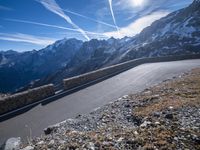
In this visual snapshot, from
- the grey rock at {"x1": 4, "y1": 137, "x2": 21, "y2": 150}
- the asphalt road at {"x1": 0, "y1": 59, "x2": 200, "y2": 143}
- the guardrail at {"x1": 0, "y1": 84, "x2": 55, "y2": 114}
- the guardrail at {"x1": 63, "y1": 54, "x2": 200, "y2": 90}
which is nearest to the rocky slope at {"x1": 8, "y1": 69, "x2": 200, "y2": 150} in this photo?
the grey rock at {"x1": 4, "y1": 137, "x2": 21, "y2": 150}

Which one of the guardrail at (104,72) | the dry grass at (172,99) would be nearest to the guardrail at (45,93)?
the guardrail at (104,72)

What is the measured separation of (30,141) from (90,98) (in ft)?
21.2

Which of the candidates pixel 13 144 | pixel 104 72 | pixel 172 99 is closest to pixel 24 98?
pixel 13 144

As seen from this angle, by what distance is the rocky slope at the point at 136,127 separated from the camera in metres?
6.11

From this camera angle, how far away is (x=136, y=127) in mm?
7473

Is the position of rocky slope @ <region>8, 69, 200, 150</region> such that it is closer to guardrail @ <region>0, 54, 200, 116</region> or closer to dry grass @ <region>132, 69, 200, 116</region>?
dry grass @ <region>132, 69, 200, 116</region>

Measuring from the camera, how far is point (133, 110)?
9617 millimetres

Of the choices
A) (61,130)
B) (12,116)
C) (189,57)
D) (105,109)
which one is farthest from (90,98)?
(189,57)

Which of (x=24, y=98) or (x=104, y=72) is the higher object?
(x=24, y=98)

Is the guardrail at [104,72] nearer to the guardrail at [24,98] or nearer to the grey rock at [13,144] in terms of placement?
the guardrail at [24,98]

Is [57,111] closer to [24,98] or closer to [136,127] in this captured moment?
[24,98]

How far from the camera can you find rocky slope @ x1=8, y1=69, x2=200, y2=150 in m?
A: 6.11

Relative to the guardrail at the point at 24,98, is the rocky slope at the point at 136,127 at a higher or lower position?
lower

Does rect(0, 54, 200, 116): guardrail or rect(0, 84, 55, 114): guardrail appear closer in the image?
rect(0, 84, 55, 114): guardrail
